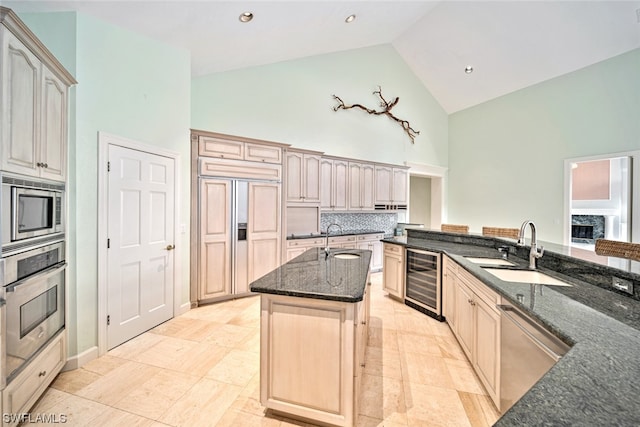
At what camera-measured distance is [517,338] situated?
4.78 feet

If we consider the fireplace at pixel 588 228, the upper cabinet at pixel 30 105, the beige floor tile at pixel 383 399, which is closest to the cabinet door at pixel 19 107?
the upper cabinet at pixel 30 105

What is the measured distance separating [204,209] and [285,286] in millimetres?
2377

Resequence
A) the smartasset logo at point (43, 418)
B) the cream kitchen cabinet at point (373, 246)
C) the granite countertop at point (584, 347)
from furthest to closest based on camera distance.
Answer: the cream kitchen cabinet at point (373, 246) < the smartasset logo at point (43, 418) < the granite countertop at point (584, 347)

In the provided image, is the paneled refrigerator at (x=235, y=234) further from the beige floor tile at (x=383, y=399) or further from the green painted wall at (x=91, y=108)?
the beige floor tile at (x=383, y=399)

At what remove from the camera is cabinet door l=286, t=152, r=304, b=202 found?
4.46 meters

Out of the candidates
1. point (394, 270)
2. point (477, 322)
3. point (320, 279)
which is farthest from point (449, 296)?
point (320, 279)

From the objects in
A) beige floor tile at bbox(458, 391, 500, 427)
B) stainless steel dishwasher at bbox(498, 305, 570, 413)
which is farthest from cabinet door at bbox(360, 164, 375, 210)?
stainless steel dishwasher at bbox(498, 305, 570, 413)

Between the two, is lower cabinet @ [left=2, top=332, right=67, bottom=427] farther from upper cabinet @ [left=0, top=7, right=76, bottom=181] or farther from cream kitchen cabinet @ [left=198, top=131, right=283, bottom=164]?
cream kitchen cabinet @ [left=198, top=131, right=283, bottom=164]

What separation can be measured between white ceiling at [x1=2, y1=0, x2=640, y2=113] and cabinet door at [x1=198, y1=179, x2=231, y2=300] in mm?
1736

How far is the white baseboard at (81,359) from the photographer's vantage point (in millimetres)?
2223

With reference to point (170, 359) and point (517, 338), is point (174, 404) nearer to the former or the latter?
point (170, 359)

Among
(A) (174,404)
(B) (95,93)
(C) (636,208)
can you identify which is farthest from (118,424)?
(C) (636,208)

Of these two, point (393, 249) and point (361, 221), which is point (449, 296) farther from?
point (361, 221)

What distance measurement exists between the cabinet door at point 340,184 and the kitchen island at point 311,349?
11.4 ft
